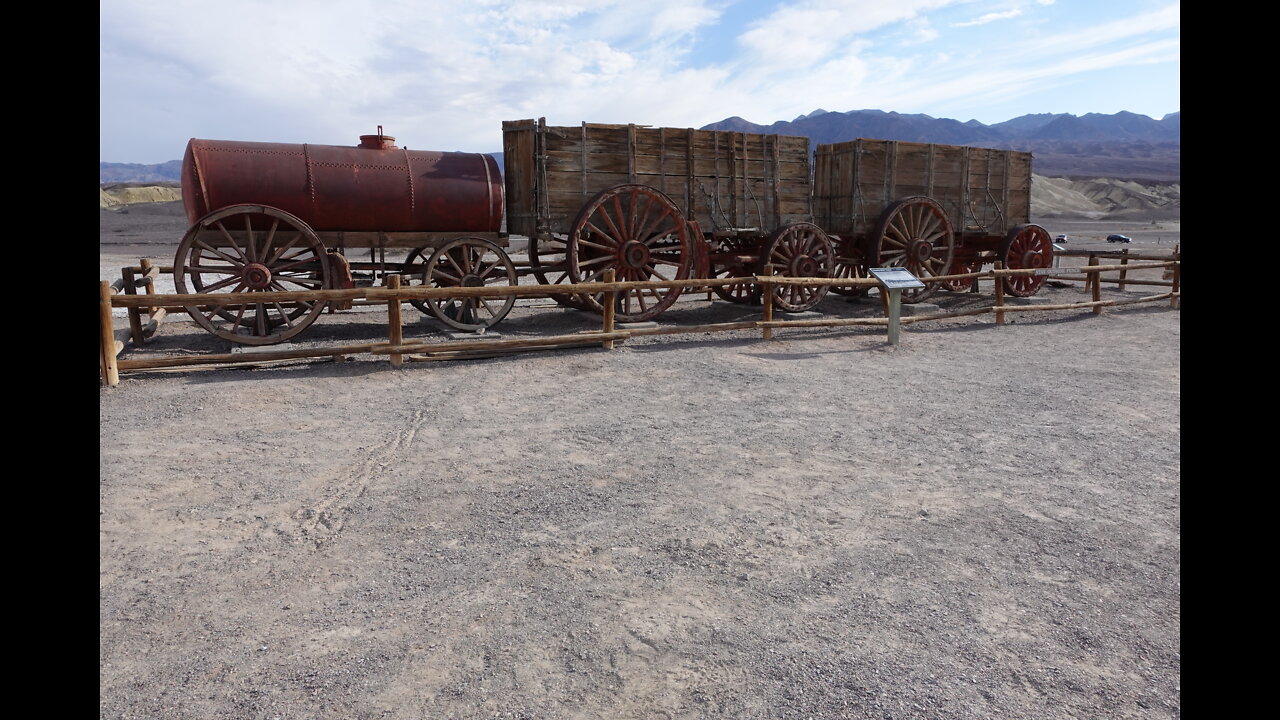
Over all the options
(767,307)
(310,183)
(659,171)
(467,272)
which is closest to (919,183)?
(767,307)

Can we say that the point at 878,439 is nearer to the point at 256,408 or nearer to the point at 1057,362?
the point at 1057,362

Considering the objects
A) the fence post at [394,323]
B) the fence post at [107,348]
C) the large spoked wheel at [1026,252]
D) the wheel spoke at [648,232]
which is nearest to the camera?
the fence post at [107,348]

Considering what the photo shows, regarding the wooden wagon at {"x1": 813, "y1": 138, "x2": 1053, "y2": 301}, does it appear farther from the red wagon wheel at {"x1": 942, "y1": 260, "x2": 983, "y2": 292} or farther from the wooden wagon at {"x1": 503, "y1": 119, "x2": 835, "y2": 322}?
the wooden wagon at {"x1": 503, "y1": 119, "x2": 835, "y2": 322}

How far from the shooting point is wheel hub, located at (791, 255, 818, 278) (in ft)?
40.7

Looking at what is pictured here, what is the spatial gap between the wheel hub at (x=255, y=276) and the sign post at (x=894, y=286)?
25.7 feet

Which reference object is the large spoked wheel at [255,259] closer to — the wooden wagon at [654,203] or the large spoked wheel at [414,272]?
the large spoked wheel at [414,272]

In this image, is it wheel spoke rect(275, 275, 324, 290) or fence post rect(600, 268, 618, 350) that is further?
wheel spoke rect(275, 275, 324, 290)

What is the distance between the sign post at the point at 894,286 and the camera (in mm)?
10078

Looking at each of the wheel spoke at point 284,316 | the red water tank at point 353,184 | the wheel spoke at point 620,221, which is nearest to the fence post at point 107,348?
the wheel spoke at point 284,316

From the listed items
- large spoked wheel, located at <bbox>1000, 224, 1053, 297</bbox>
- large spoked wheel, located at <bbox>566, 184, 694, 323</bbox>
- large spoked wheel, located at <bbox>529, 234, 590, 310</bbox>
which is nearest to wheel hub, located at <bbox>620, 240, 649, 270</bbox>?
large spoked wheel, located at <bbox>566, 184, 694, 323</bbox>

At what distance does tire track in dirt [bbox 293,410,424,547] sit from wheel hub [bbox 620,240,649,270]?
18.4 feet

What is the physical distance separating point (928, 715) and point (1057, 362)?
→ 773 centimetres
